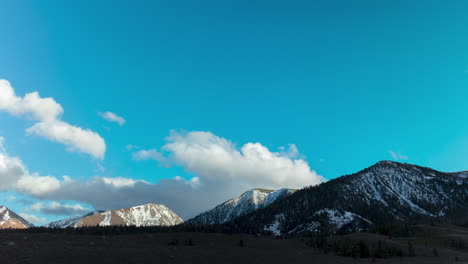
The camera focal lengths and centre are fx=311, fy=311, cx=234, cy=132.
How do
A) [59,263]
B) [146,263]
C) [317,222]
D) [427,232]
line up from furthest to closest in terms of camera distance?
[317,222] → [427,232] → [146,263] → [59,263]

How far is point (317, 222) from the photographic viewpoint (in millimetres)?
192875

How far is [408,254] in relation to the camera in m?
53.9

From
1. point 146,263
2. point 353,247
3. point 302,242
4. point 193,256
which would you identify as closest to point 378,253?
point 353,247

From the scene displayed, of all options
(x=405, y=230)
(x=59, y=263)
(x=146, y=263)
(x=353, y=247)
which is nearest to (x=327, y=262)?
(x=353, y=247)

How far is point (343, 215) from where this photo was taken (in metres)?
194

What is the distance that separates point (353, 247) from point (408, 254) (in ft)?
31.2

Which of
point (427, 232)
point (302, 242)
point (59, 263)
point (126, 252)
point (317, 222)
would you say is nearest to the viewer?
point (59, 263)

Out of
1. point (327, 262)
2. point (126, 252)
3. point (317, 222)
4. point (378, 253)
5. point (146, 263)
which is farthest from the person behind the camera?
point (317, 222)

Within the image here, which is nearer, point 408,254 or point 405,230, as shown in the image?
point 408,254

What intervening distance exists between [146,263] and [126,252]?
7.28 metres

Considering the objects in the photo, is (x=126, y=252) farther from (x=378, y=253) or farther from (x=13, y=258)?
(x=378, y=253)

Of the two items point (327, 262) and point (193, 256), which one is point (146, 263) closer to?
point (193, 256)

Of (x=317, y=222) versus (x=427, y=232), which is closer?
(x=427, y=232)

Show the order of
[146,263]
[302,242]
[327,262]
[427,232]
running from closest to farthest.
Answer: [146,263] → [327,262] → [302,242] → [427,232]
